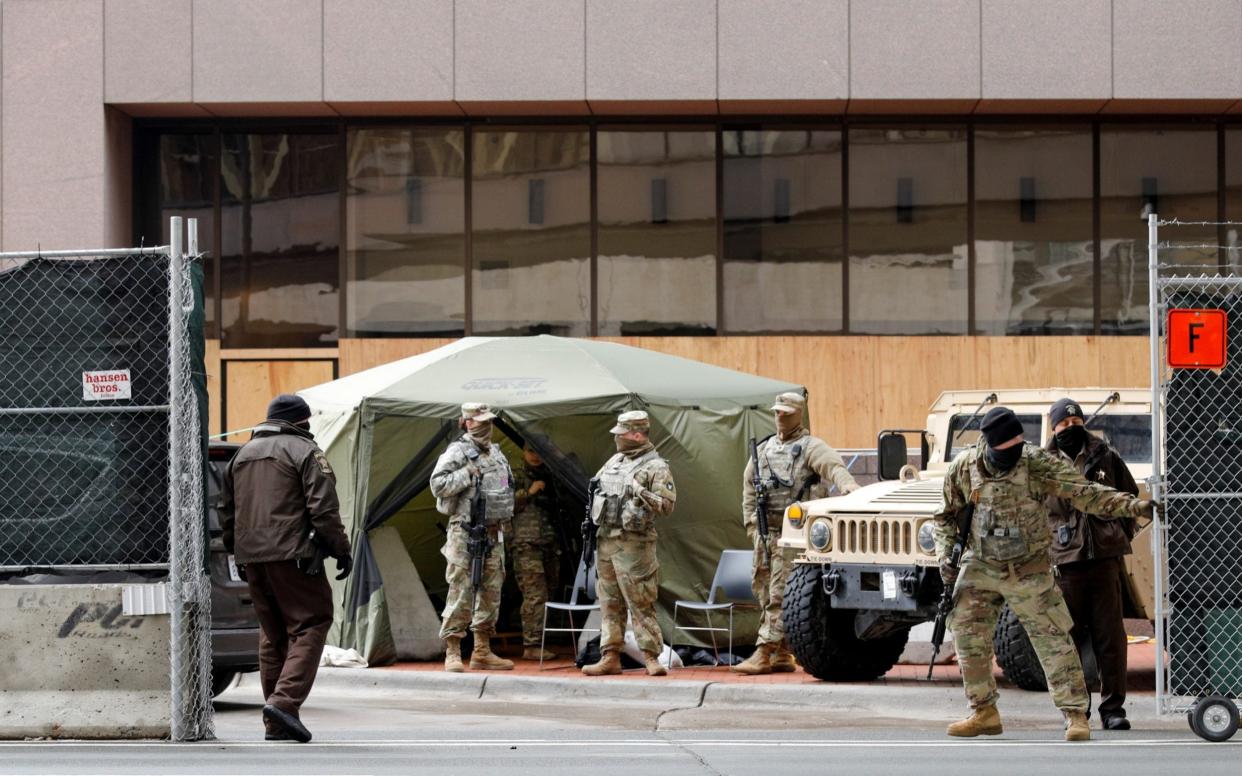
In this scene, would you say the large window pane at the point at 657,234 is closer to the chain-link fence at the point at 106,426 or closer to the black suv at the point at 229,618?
the black suv at the point at 229,618

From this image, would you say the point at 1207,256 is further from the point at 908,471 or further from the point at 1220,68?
the point at 908,471

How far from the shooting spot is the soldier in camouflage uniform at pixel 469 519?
14.0m

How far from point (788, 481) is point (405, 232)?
918 centimetres

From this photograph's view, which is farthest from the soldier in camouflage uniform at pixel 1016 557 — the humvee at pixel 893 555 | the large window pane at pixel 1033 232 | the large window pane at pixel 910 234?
the large window pane at pixel 1033 232

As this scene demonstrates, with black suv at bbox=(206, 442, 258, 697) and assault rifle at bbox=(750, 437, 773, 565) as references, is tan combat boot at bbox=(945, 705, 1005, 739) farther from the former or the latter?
black suv at bbox=(206, 442, 258, 697)

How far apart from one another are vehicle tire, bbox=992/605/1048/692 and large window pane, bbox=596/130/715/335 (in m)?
9.76

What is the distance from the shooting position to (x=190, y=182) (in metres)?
21.6

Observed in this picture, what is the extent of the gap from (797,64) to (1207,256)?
5.41m

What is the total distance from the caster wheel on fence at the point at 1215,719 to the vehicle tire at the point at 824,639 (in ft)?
10.6

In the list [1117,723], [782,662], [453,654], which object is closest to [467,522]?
[453,654]

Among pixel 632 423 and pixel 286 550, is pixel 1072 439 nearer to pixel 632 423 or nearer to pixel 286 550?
pixel 632 423

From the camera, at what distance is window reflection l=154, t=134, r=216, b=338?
21.6m

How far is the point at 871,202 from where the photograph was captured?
21.3 m

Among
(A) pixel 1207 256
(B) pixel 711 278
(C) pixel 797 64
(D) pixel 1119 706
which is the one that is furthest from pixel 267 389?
(D) pixel 1119 706
